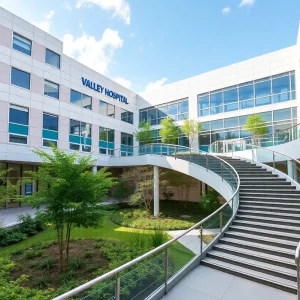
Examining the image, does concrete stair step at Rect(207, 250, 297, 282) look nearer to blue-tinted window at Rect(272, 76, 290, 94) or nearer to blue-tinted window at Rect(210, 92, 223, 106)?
blue-tinted window at Rect(272, 76, 290, 94)

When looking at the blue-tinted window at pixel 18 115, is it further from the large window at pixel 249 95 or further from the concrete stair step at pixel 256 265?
the large window at pixel 249 95

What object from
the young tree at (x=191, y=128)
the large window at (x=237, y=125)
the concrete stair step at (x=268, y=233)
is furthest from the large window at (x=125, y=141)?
the concrete stair step at (x=268, y=233)

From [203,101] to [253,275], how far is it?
17.3 metres

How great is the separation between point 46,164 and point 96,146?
1250 centimetres

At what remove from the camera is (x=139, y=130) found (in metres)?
23.9

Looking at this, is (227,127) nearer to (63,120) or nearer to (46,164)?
(63,120)

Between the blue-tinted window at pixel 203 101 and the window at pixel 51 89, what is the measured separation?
12.7 m

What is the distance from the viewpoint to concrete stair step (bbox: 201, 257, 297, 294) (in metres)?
4.45

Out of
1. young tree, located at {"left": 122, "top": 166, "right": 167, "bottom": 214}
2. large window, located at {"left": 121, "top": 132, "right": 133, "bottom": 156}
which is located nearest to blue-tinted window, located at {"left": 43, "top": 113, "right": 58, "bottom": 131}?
Result: large window, located at {"left": 121, "top": 132, "right": 133, "bottom": 156}

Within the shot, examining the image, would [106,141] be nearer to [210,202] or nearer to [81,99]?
[81,99]

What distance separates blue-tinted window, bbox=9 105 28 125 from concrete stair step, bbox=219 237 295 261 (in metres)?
13.8

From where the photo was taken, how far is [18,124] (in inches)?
542

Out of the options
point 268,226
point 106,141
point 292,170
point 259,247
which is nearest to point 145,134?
point 106,141

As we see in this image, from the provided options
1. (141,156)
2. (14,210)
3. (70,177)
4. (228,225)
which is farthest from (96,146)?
(228,225)
